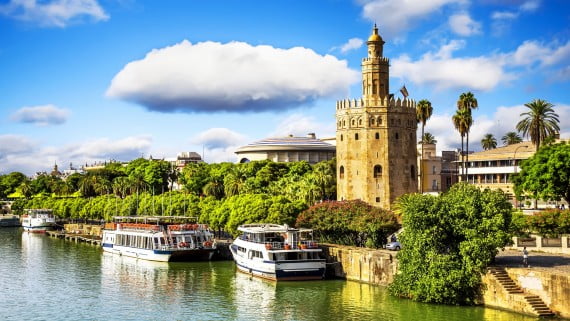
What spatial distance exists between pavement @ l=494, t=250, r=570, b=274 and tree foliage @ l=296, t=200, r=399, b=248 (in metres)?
10.5

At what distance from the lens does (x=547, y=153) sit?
206ft

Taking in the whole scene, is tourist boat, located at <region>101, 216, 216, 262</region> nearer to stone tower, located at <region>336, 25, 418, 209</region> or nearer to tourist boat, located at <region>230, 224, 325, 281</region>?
tourist boat, located at <region>230, 224, 325, 281</region>

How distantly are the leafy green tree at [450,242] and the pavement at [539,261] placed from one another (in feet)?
7.36

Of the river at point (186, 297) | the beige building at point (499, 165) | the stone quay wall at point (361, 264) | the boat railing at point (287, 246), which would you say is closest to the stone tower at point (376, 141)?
the river at point (186, 297)

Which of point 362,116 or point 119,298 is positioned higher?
point 362,116

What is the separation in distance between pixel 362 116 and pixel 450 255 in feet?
118

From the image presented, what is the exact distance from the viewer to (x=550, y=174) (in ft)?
201

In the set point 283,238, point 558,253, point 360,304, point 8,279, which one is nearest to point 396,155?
point 283,238

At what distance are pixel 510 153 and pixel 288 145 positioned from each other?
6950cm

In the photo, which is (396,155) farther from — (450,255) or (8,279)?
(8,279)

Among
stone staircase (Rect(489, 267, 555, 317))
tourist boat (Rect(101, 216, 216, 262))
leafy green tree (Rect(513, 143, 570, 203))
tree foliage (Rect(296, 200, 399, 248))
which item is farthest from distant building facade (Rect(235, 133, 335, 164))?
stone staircase (Rect(489, 267, 555, 317))

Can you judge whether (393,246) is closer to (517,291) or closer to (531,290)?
(517,291)

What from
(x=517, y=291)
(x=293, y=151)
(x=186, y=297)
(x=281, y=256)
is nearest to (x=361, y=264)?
(x=281, y=256)

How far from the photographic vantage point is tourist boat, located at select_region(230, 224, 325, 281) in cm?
5088
